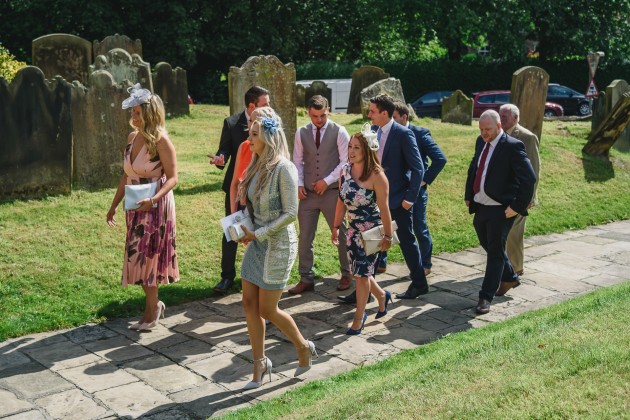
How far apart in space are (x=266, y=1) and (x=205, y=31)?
2578mm

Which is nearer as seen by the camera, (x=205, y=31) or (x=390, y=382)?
(x=390, y=382)

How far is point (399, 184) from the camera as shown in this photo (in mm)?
8086

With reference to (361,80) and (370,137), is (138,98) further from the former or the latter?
(361,80)

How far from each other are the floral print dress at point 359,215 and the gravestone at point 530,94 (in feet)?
28.2

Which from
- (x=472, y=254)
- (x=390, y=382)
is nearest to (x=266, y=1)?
(x=472, y=254)

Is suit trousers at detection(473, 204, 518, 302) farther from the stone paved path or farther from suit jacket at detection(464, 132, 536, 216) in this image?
the stone paved path

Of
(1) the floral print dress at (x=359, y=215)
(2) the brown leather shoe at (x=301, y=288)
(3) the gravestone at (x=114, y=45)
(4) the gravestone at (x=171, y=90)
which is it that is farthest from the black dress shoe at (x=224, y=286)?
(3) the gravestone at (x=114, y=45)

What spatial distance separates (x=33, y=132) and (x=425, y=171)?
4.78 meters

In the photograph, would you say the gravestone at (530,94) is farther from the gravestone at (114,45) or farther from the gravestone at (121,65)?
the gravestone at (114,45)

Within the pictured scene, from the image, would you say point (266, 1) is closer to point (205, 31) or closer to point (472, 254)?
point (205, 31)

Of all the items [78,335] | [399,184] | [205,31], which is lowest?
[78,335]

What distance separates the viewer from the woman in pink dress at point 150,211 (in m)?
7.00

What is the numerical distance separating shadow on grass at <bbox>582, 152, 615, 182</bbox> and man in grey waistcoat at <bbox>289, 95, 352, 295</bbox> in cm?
717

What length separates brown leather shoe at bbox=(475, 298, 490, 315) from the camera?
778 centimetres
